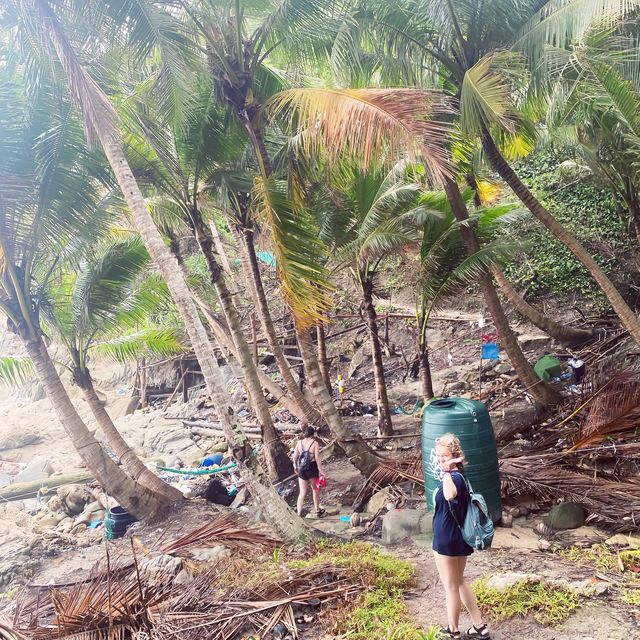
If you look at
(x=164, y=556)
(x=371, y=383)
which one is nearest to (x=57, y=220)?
(x=164, y=556)

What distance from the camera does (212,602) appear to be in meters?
3.88

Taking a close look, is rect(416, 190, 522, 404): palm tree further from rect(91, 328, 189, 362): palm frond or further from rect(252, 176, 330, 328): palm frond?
rect(91, 328, 189, 362): palm frond

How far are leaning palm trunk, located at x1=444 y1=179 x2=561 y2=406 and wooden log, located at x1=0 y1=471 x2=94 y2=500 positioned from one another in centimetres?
994

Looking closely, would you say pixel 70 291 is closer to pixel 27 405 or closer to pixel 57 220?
pixel 57 220

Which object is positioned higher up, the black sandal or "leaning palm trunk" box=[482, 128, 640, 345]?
"leaning palm trunk" box=[482, 128, 640, 345]

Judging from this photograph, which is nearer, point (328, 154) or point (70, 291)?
point (328, 154)

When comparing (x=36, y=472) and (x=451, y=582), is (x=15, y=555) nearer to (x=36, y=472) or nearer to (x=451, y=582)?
(x=451, y=582)

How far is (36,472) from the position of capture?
13.6 m

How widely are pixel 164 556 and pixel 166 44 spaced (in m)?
5.31

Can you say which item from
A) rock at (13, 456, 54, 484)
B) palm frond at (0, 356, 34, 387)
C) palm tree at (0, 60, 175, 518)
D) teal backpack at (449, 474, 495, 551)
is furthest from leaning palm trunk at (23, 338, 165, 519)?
rock at (13, 456, 54, 484)

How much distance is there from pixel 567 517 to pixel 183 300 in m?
4.32

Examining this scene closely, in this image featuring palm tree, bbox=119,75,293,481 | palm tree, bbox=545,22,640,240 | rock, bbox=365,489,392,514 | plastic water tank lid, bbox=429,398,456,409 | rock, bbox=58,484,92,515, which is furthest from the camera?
rock, bbox=58,484,92,515

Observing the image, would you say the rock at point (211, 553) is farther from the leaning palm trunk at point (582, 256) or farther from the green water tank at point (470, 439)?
the leaning palm trunk at point (582, 256)

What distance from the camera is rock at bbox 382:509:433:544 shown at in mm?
5445
